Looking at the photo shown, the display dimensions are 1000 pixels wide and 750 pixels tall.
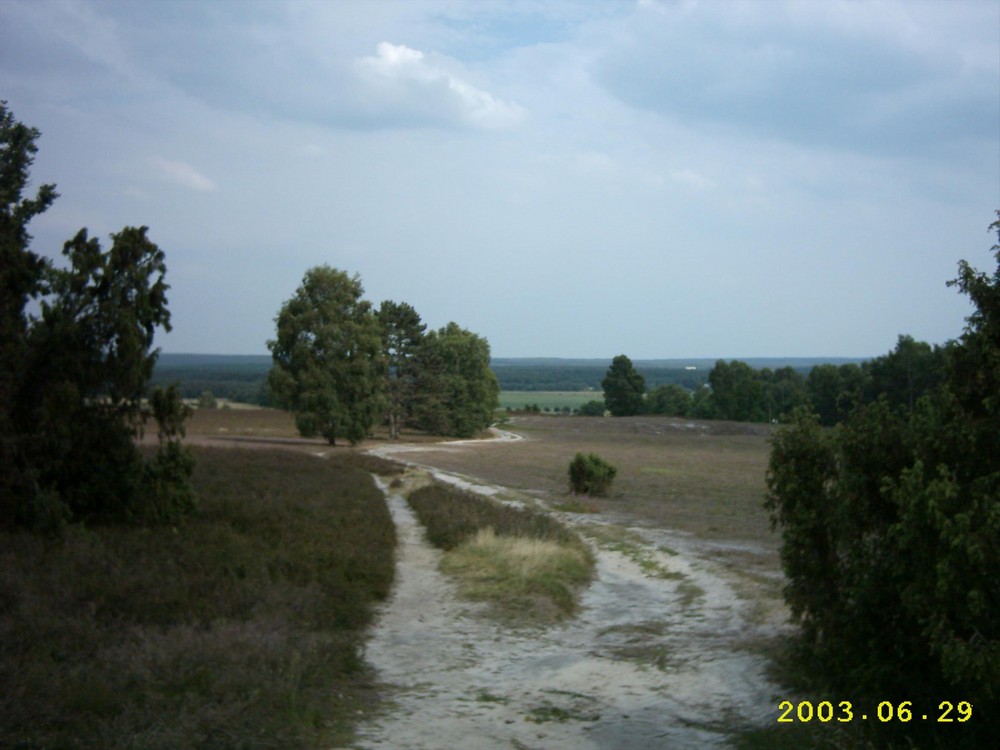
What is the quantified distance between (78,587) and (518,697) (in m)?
5.72

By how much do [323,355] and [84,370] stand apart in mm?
40703

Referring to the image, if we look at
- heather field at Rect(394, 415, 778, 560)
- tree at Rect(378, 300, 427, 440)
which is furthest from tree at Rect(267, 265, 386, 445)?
tree at Rect(378, 300, 427, 440)

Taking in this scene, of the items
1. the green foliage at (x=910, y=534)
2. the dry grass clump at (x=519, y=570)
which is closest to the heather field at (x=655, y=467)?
the green foliage at (x=910, y=534)

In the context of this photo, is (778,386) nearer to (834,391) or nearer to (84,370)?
(834,391)

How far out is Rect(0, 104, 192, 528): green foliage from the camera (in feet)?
51.9

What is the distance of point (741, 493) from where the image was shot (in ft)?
117

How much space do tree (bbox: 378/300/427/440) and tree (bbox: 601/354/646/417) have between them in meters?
47.9

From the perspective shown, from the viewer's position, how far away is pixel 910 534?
6250mm

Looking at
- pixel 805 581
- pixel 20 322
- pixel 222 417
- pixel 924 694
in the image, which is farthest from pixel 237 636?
pixel 222 417

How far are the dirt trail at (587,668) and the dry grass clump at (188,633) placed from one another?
1.91ft

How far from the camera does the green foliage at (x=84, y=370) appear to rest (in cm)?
1581

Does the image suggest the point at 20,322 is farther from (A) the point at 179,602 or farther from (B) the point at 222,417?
(B) the point at 222,417

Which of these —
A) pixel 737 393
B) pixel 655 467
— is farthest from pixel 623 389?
pixel 655 467

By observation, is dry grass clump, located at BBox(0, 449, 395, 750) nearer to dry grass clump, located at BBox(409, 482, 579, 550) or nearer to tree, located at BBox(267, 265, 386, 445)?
dry grass clump, located at BBox(409, 482, 579, 550)
